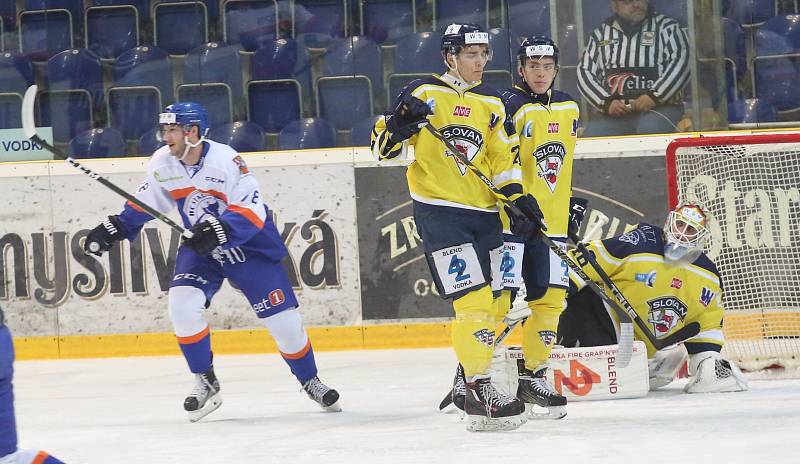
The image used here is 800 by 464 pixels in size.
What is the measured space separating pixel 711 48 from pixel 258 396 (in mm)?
3085

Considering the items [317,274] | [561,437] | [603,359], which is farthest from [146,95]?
[561,437]

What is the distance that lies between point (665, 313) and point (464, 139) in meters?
1.38

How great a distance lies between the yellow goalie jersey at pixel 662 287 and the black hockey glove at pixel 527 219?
36.5 inches

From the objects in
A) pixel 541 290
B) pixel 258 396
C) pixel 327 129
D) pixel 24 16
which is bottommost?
pixel 258 396

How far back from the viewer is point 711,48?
23.3ft

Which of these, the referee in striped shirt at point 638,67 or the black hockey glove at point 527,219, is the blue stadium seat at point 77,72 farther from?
the black hockey glove at point 527,219

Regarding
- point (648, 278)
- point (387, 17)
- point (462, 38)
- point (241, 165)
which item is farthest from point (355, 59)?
point (462, 38)

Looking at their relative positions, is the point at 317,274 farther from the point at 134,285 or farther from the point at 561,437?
the point at 561,437

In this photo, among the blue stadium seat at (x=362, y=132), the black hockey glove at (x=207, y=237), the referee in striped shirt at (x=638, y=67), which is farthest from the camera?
the blue stadium seat at (x=362, y=132)

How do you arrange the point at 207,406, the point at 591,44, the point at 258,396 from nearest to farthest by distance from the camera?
1. the point at 207,406
2. the point at 258,396
3. the point at 591,44

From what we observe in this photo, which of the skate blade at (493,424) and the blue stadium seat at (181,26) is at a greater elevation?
A: the blue stadium seat at (181,26)

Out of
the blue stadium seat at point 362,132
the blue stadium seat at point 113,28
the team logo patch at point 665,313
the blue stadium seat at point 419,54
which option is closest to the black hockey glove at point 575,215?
the team logo patch at point 665,313

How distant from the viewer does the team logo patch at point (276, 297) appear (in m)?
5.03

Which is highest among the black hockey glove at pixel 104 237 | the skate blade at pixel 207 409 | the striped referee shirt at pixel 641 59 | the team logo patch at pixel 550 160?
the striped referee shirt at pixel 641 59
